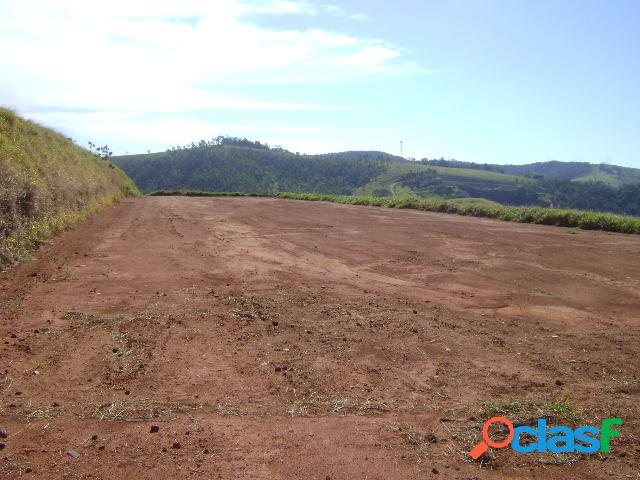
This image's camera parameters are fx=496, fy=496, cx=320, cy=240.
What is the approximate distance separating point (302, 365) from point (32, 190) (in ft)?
32.3

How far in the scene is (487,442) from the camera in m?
3.89

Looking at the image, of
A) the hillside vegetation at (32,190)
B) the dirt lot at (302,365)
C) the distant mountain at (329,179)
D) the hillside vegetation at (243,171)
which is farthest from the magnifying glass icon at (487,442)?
the hillside vegetation at (243,171)

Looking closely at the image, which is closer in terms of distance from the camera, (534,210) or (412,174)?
(534,210)

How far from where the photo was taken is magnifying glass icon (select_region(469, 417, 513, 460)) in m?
3.78

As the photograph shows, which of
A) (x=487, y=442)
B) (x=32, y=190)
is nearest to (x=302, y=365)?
(x=487, y=442)

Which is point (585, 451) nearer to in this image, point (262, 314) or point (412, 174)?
point (262, 314)

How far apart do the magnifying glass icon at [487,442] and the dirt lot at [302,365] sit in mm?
83

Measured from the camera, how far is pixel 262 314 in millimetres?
7012

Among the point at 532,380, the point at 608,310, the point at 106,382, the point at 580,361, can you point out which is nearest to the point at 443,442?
the point at 532,380

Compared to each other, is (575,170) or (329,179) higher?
(575,170)

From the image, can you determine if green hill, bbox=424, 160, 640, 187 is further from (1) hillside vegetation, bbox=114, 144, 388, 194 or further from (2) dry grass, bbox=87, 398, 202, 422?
(2) dry grass, bbox=87, 398, 202, 422

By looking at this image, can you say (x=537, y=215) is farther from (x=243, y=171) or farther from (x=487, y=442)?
(x=243, y=171)

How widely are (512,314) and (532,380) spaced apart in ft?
8.37

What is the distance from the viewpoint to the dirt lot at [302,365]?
12.2ft
